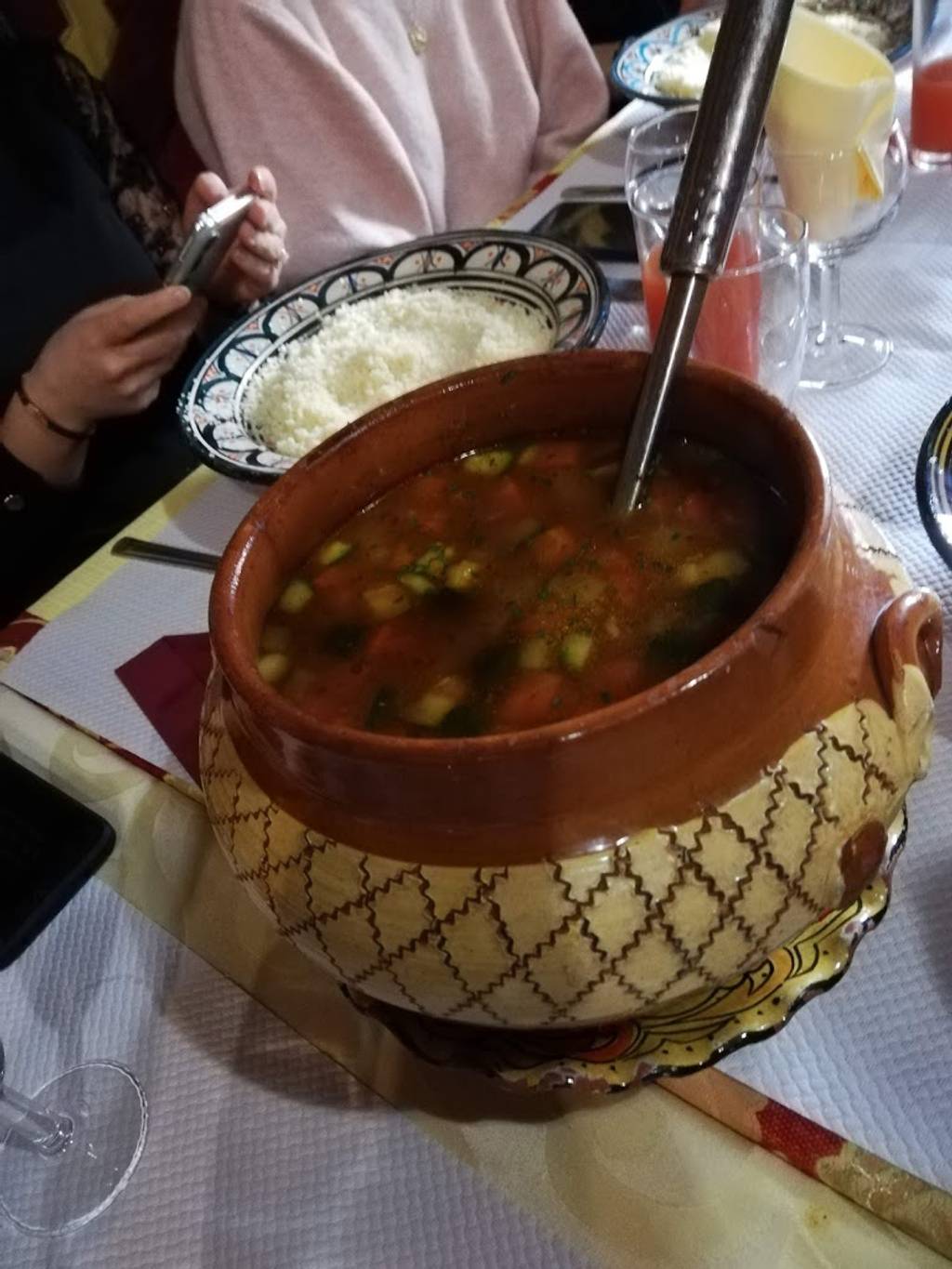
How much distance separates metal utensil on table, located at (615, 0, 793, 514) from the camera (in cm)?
61

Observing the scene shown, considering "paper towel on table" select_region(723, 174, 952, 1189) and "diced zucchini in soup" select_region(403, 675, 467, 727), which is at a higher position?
"diced zucchini in soup" select_region(403, 675, 467, 727)

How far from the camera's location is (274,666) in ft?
1.98

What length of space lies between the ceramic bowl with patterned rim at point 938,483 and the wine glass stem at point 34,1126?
0.73 metres

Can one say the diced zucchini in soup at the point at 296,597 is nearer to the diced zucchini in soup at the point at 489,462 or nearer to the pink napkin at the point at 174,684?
the diced zucchini in soup at the point at 489,462

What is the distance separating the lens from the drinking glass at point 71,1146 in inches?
25.9

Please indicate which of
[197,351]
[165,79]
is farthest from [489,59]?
[197,351]

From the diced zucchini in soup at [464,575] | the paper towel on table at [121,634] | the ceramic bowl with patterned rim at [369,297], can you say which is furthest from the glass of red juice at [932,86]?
the diced zucchini in soup at [464,575]

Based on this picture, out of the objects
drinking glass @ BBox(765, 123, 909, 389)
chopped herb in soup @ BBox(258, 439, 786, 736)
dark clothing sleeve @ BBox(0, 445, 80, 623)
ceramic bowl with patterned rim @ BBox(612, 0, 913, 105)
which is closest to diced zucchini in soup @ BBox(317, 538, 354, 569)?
chopped herb in soup @ BBox(258, 439, 786, 736)

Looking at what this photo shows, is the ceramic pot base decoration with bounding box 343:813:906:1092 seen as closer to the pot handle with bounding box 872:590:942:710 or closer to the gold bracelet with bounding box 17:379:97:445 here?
the pot handle with bounding box 872:590:942:710

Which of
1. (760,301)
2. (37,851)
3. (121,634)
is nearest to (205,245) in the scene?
(121,634)

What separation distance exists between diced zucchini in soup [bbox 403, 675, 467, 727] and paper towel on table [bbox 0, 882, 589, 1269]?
0.87ft

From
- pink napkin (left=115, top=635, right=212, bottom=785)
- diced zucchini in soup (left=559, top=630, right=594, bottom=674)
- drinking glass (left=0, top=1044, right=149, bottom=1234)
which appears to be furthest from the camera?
pink napkin (left=115, top=635, right=212, bottom=785)

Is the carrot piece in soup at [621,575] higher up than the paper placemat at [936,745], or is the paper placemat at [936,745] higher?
the carrot piece in soup at [621,575]

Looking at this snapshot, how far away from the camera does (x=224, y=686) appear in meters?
0.58
